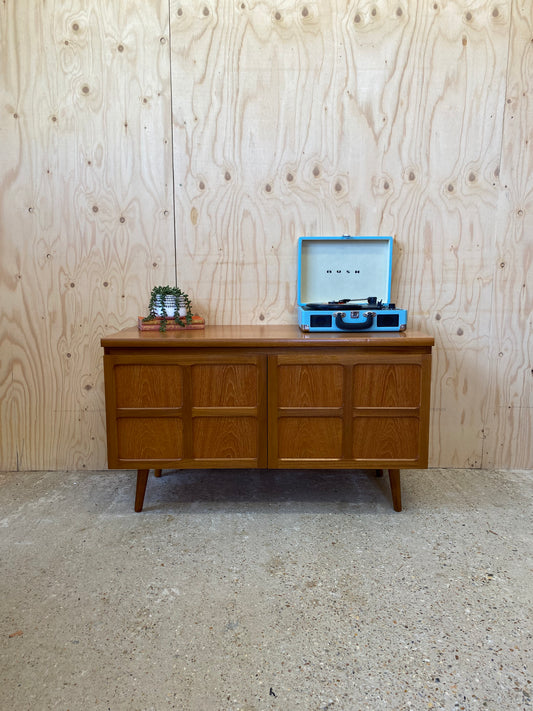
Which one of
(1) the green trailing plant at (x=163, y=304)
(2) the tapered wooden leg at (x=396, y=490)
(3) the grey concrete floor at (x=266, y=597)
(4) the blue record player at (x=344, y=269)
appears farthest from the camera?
(4) the blue record player at (x=344, y=269)

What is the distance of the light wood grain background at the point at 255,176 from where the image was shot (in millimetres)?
2061

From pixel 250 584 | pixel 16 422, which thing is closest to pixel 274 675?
pixel 250 584

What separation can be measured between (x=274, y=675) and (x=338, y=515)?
2.75 feet

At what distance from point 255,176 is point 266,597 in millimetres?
1803

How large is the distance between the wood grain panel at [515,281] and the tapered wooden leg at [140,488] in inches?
67.6

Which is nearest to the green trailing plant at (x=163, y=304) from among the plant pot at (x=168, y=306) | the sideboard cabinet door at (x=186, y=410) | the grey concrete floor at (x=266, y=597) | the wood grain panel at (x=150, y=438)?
the plant pot at (x=168, y=306)

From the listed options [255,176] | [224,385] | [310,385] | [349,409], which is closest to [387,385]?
[349,409]

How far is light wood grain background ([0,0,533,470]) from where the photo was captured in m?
2.06

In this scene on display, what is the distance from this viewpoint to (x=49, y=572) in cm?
149

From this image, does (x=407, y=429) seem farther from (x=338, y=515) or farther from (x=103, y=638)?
(x=103, y=638)

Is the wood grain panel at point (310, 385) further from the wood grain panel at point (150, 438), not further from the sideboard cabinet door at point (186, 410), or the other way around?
the wood grain panel at point (150, 438)

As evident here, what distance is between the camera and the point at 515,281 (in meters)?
2.20

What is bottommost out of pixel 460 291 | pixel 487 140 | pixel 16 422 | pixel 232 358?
pixel 16 422

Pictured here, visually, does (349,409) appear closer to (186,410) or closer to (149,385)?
(186,410)
